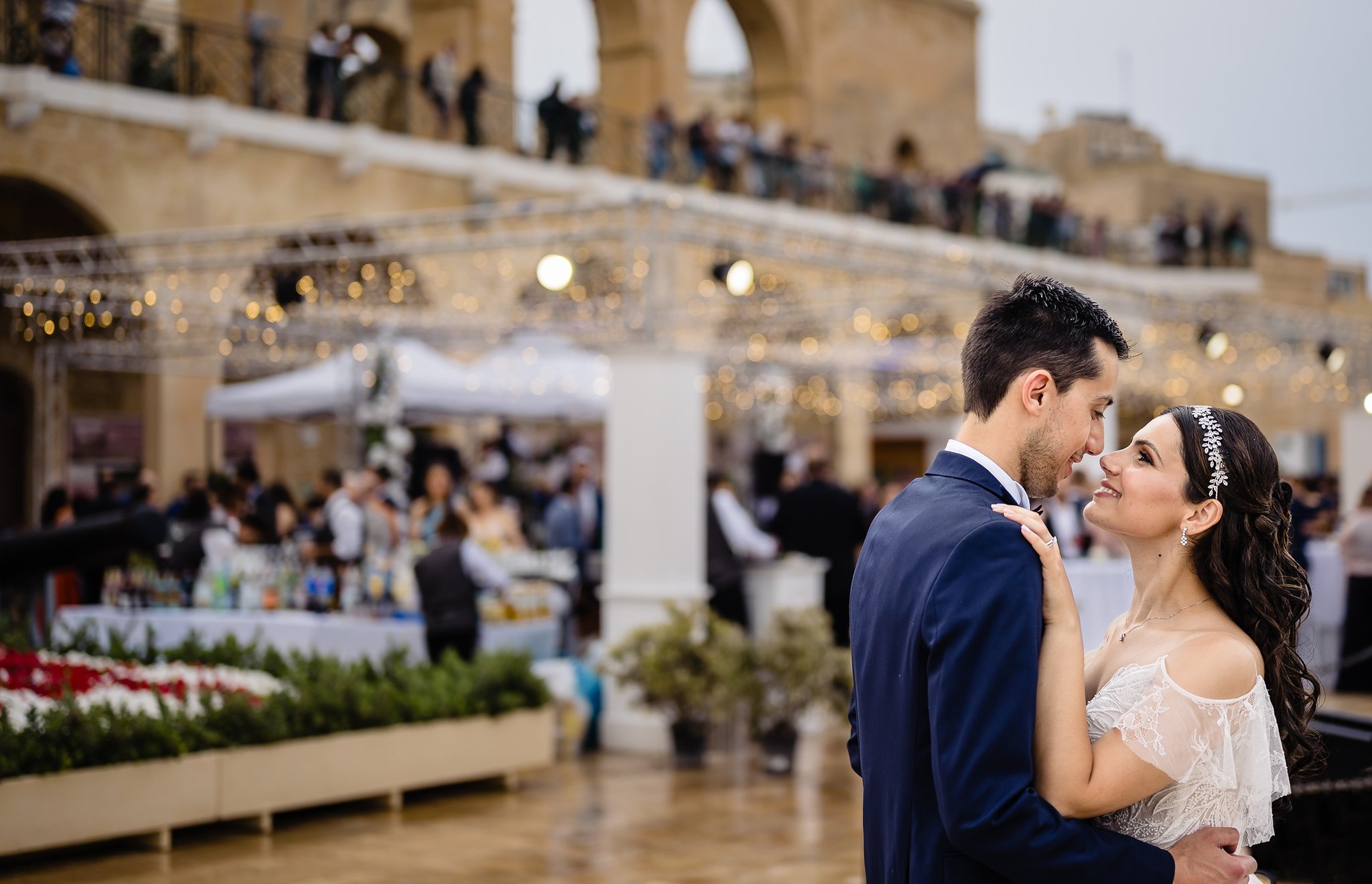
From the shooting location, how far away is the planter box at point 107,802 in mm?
6551

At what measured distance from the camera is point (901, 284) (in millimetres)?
21891

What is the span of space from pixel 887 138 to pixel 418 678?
78.0 ft

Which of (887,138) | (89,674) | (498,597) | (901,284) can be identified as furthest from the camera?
(887,138)

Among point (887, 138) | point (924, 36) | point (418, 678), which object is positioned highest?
point (924, 36)

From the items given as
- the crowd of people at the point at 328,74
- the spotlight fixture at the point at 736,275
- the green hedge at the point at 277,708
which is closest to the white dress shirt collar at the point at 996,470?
the green hedge at the point at 277,708

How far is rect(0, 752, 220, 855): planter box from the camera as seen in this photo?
6551mm

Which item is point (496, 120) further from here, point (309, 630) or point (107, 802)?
point (107, 802)

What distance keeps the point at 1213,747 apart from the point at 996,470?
0.56 metres

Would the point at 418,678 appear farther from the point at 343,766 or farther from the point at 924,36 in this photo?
the point at 924,36

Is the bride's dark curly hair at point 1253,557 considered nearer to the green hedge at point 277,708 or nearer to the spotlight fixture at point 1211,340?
the green hedge at point 277,708

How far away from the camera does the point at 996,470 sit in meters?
2.52

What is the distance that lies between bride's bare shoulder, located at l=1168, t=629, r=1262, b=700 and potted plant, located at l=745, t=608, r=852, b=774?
687cm

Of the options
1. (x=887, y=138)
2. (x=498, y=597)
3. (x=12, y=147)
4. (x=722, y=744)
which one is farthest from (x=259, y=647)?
(x=887, y=138)

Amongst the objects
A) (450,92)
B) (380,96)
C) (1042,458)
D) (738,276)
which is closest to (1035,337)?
(1042,458)
